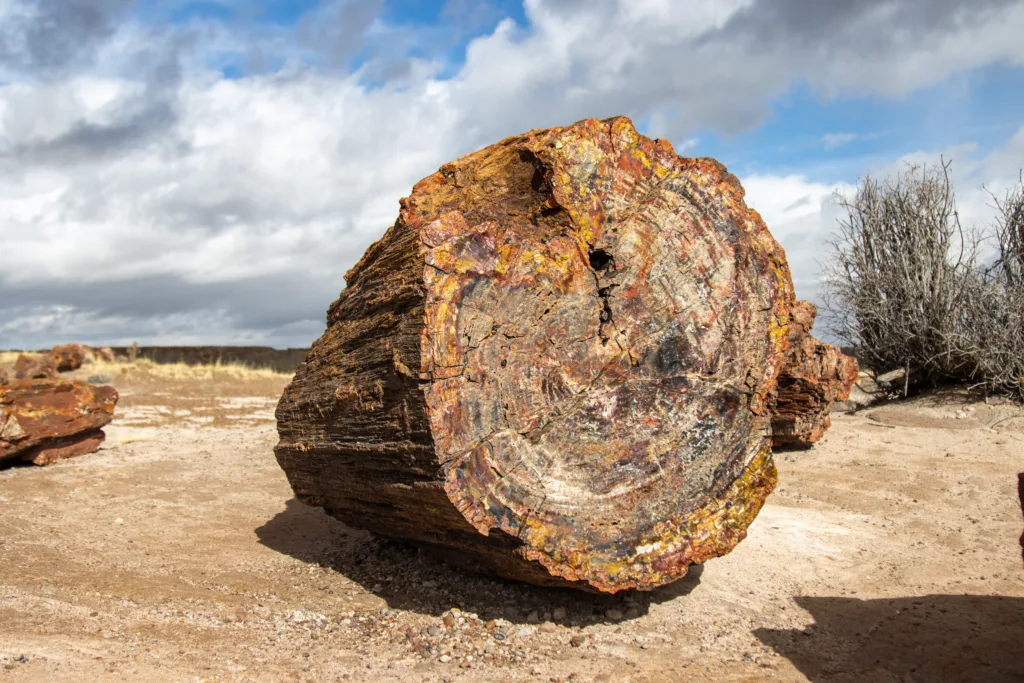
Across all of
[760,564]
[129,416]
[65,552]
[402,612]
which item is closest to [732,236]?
[760,564]

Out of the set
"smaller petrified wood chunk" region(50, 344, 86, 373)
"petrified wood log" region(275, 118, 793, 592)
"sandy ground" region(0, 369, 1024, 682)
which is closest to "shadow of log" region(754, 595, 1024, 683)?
"sandy ground" region(0, 369, 1024, 682)

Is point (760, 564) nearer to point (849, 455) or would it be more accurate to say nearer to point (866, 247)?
point (849, 455)

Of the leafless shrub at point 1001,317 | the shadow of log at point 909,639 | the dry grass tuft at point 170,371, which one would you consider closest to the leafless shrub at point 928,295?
the leafless shrub at point 1001,317

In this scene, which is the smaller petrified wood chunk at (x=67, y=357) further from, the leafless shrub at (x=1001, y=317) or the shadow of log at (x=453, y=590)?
the leafless shrub at (x=1001, y=317)

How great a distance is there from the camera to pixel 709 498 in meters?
4.21

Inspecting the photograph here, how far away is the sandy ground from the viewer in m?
3.71

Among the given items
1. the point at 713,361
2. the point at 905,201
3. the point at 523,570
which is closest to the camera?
the point at 523,570

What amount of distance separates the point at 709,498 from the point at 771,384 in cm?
84

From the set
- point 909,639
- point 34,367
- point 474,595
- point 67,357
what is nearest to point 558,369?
point 474,595

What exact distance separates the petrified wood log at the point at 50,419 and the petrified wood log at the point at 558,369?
3.82 metres

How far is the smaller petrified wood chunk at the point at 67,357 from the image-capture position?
17109mm

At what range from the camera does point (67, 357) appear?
17.3 metres

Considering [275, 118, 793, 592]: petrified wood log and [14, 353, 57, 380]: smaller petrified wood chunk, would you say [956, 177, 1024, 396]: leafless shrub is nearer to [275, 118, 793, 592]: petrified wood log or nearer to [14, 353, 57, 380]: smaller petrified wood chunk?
[275, 118, 793, 592]: petrified wood log

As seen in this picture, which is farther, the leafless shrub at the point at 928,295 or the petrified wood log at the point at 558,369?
the leafless shrub at the point at 928,295
